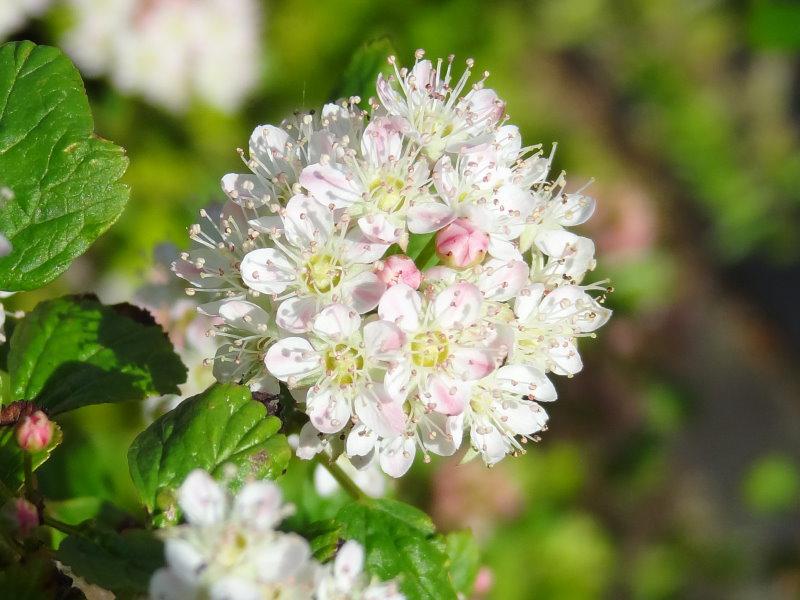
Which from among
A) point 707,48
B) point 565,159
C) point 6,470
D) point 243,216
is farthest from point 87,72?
point 707,48

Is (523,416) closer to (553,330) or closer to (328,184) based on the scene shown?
(553,330)

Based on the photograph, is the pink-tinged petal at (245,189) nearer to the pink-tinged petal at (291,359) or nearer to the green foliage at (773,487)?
the pink-tinged petal at (291,359)

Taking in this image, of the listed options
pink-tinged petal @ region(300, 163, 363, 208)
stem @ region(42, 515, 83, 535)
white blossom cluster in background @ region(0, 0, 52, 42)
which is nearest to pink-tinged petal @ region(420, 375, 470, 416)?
pink-tinged petal @ region(300, 163, 363, 208)

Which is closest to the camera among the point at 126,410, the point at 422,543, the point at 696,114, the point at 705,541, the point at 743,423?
the point at 422,543

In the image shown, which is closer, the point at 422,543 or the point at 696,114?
the point at 422,543

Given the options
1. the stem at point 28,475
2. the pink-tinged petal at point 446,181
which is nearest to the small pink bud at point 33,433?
the stem at point 28,475

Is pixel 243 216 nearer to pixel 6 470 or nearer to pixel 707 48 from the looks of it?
pixel 6 470
